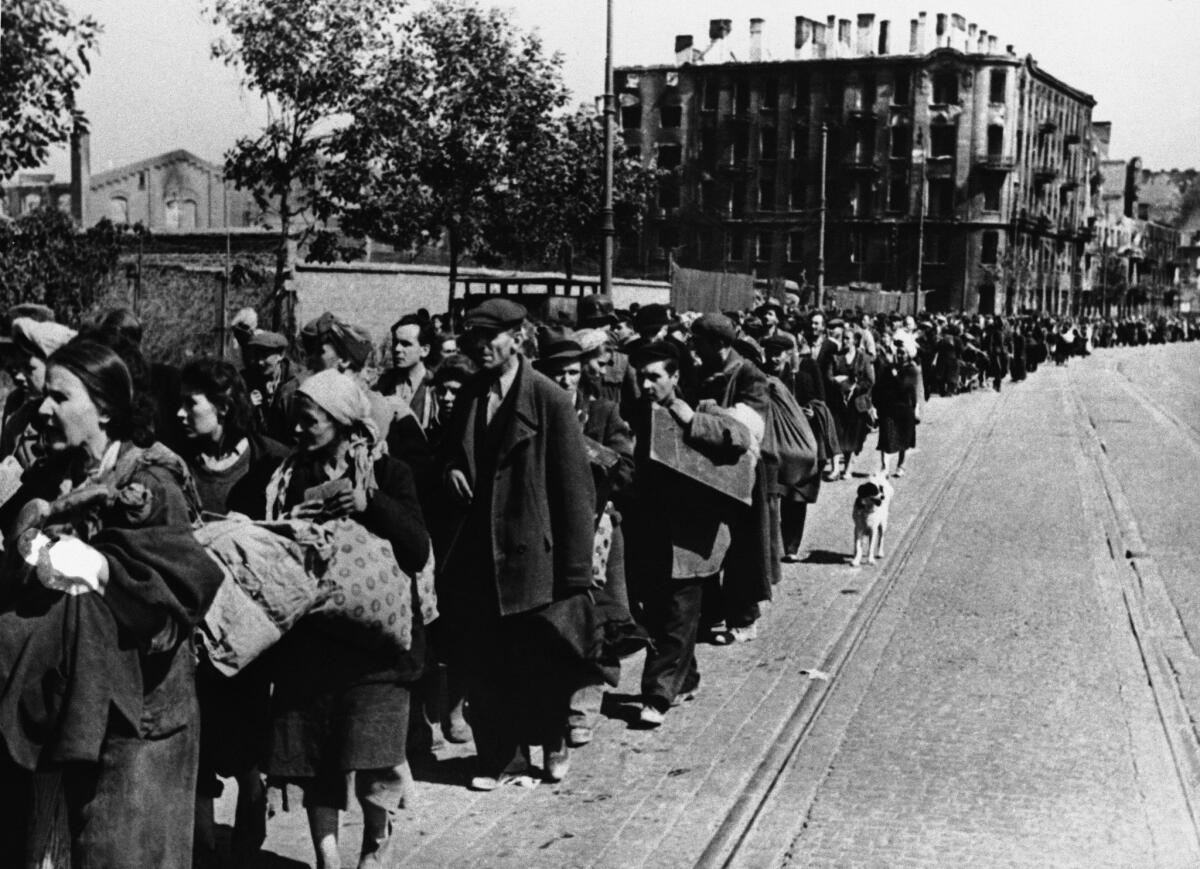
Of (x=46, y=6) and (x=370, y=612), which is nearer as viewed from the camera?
(x=370, y=612)

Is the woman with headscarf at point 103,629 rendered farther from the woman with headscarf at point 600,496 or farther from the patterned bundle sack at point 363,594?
the woman with headscarf at point 600,496

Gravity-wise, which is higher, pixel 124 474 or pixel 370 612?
pixel 124 474

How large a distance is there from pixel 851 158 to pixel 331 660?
8504cm

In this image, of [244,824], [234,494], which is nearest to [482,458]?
[234,494]

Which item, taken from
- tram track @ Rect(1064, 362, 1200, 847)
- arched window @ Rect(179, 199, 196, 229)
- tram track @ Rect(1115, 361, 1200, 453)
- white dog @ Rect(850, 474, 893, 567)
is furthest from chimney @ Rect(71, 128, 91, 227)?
white dog @ Rect(850, 474, 893, 567)

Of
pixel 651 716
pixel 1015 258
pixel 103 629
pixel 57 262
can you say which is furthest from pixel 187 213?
pixel 103 629

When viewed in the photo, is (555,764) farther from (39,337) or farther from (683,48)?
(683,48)

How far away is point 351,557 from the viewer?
5.23 m

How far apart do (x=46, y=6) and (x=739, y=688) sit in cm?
737

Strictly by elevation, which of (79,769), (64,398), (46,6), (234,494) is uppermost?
(46,6)

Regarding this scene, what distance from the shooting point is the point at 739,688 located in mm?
8719

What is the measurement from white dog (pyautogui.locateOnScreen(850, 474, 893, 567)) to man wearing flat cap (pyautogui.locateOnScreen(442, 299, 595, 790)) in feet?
20.3

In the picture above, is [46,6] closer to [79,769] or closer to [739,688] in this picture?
[739,688]

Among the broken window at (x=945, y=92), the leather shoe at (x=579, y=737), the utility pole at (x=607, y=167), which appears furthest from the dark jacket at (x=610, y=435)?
the broken window at (x=945, y=92)
